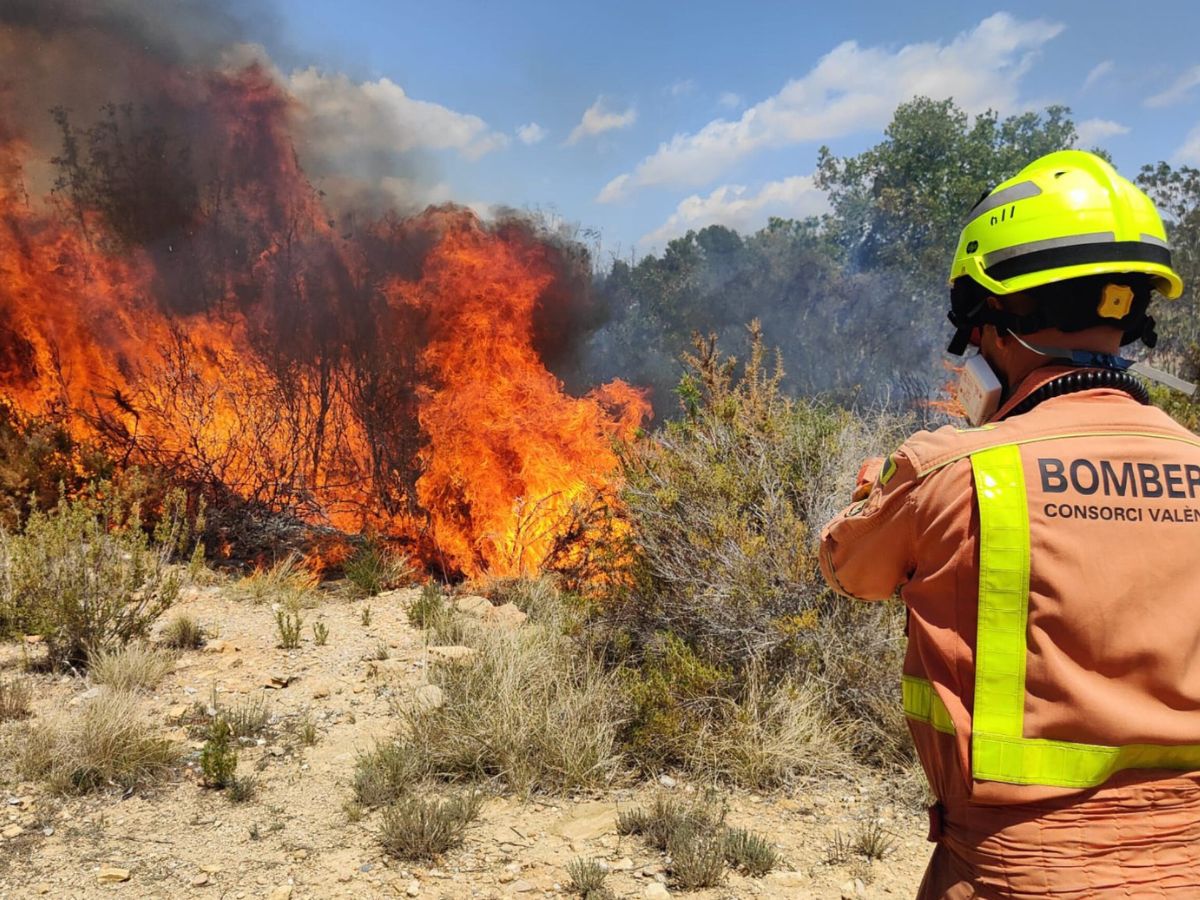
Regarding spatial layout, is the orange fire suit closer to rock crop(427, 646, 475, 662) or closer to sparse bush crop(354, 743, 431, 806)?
sparse bush crop(354, 743, 431, 806)

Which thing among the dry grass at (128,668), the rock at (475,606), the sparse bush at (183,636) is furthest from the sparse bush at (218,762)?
the rock at (475,606)

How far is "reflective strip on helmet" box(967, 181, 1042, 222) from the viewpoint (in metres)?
1.53

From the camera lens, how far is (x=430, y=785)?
4066 millimetres

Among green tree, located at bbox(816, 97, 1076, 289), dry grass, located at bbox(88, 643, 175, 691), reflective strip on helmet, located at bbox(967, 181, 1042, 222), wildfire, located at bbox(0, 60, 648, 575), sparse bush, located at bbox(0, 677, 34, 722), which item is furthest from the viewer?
green tree, located at bbox(816, 97, 1076, 289)

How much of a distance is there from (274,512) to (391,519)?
1280mm

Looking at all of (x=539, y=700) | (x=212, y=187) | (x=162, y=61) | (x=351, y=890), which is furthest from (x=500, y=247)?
(x=351, y=890)

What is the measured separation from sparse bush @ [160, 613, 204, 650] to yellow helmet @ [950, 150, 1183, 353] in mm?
6154

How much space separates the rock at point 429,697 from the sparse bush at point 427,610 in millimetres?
1475

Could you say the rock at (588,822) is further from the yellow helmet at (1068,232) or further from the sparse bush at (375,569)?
the sparse bush at (375,569)

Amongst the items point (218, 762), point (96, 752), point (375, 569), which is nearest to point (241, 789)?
point (218, 762)

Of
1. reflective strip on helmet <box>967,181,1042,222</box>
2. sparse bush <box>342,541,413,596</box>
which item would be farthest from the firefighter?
sparse bush <box>342,541,413,596</box>

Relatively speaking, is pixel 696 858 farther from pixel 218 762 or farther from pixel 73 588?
pixel 73 588

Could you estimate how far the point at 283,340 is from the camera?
9734 millimetres

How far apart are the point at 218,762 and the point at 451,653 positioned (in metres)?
2.00
